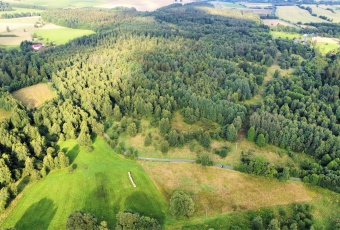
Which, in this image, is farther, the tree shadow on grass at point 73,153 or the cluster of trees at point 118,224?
the tree shadow on grass at point 73,153

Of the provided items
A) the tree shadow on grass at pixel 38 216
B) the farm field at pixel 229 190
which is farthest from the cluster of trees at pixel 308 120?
the tree shadow on grass at pixel 38 216

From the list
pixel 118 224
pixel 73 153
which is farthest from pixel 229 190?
pixel 73 153

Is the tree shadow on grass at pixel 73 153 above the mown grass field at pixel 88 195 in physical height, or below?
above

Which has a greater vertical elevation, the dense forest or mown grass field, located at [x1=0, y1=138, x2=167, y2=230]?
Answer: the dense forest

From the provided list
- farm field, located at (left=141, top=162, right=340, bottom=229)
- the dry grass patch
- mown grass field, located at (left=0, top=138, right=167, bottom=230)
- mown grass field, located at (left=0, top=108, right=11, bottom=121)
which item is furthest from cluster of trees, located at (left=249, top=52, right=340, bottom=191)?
mown grass field, located at (left=0, top=108, right=11, bottom=121)

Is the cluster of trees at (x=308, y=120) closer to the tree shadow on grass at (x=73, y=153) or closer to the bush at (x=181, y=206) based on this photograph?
the bush at (x=181, y=206)

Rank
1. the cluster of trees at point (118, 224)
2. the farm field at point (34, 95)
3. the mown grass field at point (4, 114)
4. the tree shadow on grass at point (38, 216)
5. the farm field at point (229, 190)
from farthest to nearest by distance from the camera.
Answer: the farm field at point (34, 95)
the mown grass field at point (4, 114)
the farm field at point (229, 190)
the tree shadow on grass at point (38, 216)
the cluster of trees at point (118, 224)

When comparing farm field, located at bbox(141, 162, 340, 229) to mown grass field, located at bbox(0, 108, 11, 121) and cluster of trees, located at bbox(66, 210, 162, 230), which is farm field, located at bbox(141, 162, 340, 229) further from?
mown grass field, located at bbox(0, 108, 11, 121)
